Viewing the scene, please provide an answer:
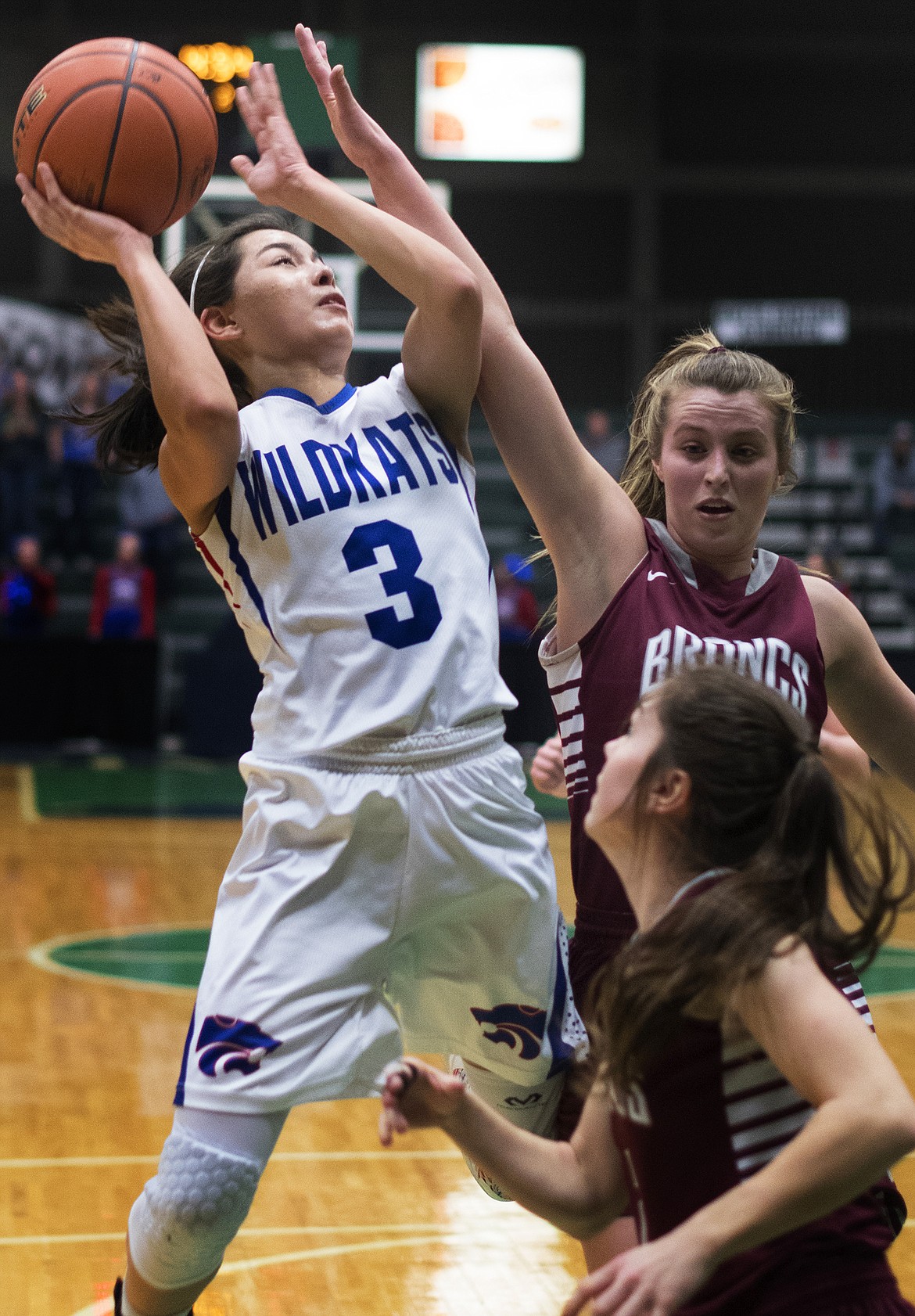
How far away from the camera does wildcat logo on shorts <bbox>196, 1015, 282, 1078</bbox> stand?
2432mm

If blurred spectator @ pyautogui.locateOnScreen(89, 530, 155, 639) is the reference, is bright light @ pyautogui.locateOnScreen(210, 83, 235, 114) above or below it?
above

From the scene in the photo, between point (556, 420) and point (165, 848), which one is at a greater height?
point (556, 420)

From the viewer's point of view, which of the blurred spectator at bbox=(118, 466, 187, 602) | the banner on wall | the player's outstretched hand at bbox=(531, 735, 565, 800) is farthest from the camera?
the banner on wall

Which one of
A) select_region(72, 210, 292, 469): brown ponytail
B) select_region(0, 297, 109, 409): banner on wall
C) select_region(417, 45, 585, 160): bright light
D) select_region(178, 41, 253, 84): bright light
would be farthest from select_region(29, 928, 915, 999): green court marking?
select_region(417, 45, 585, 160): bright light

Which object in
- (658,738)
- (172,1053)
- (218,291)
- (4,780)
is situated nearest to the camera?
(658,738)

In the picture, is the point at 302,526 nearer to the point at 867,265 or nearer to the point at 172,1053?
the point at 172,1053

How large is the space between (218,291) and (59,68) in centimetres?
53

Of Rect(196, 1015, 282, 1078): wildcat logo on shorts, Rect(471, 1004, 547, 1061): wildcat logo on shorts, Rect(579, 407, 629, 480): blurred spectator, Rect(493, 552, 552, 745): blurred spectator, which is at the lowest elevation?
Rect(493, 552, 552, 745): blurred spectator

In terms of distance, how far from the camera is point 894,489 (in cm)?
1742

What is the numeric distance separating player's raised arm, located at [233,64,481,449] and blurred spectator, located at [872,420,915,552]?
49.7 ft

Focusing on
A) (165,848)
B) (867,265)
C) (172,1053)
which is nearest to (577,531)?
(172,1053)

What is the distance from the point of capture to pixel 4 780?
507 inches

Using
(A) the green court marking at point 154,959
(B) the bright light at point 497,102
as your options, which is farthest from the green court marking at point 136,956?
(B) the bright light at point 497,102

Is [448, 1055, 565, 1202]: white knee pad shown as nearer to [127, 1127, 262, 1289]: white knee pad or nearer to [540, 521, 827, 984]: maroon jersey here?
[540, 521, 827, 984]: maroon jersey
